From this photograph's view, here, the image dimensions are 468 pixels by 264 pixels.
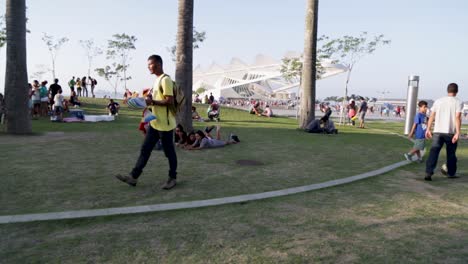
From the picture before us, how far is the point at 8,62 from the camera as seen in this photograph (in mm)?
10266

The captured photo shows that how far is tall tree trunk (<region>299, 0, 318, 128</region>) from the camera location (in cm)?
1428

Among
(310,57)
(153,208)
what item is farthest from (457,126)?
(310,57)

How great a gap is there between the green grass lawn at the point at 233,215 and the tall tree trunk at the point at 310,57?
732 centimetres

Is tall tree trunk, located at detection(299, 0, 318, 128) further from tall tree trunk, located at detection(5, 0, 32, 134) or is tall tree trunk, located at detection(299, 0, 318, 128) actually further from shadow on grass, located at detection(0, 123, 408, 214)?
tall tree trunk, located at detection(5, 0, 32, 134)

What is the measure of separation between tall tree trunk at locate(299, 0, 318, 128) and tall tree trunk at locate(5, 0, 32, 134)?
403 inches

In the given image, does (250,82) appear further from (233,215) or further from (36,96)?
(233,215)

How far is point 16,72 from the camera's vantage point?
10305 mm

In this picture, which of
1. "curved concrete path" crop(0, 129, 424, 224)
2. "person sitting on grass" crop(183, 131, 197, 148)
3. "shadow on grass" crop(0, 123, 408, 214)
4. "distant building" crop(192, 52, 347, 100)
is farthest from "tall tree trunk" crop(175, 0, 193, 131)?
"distant building" crop(192, 52, 347, 100)

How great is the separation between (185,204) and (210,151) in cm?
448

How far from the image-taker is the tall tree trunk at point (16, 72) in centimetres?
1006

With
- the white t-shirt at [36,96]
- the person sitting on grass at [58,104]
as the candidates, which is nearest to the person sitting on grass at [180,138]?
the person sitting on grass at [58,104]

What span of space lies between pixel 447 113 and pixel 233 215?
175 inches

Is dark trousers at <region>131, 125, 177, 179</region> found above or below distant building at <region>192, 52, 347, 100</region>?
below

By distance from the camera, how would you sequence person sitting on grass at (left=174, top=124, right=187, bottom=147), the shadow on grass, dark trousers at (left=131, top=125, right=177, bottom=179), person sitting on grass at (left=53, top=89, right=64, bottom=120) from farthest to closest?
person sitting on grass at (left=53, top=89, right=64, bottom=120)
person sitting on grass at (left=174, top=124, right=187, bottom=147)
dark trousers at (left=131, top=125, right=177, bottom=179)
the shadow on grass
